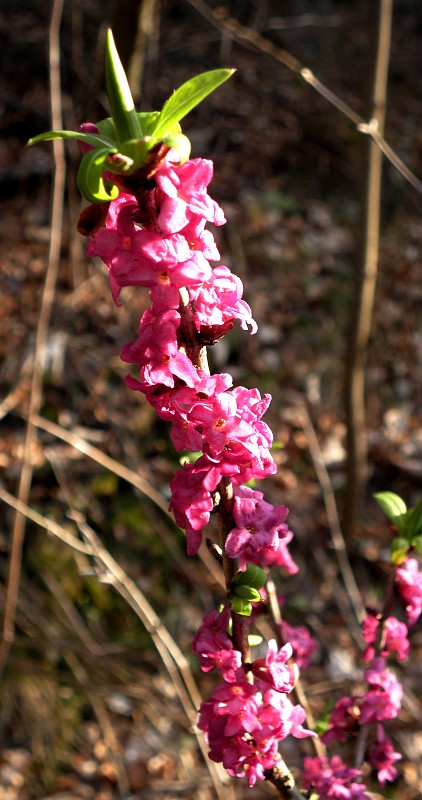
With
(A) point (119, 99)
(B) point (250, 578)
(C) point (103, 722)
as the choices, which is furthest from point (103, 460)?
(A) point (119, 99)

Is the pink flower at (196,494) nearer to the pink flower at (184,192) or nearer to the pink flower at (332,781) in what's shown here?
the pink flower at (184,192)

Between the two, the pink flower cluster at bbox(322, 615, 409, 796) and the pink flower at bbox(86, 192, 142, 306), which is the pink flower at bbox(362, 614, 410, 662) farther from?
the pink flower at bbox(86, 192, 142, 306)

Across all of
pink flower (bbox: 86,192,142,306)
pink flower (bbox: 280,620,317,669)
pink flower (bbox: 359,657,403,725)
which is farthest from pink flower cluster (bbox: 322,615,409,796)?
pink flower (bbox: 86,192,142,306)

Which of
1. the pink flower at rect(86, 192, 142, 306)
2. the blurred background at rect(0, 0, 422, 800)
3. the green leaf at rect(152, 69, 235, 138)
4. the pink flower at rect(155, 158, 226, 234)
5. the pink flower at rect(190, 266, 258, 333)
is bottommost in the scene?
the blurred background at rect(0, 0, 422, 800)

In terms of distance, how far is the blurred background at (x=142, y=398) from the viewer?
3.12 meters

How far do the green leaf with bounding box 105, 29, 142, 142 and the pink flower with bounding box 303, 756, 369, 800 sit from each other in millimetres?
1062

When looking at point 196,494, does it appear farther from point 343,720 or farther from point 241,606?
point 343,720

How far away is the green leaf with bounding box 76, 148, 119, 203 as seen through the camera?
75cm

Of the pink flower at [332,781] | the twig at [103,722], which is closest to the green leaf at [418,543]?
the pink flower at [332,781]

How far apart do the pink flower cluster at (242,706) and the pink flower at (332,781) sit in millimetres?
244

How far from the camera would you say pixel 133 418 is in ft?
12.9

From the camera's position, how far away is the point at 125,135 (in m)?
0.77

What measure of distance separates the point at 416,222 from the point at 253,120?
1524mm

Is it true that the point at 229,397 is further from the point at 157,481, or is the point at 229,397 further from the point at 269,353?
the point at 269,353
